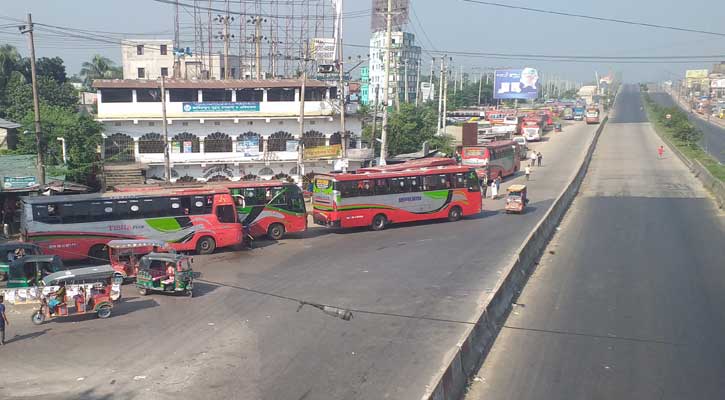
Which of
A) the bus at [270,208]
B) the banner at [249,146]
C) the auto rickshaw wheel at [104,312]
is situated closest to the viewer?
the auto rickshaw wheel at [104,312]

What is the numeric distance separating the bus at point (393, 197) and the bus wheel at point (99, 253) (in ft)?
27.7

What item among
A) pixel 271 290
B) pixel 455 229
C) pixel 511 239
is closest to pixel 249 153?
pixel 455 229

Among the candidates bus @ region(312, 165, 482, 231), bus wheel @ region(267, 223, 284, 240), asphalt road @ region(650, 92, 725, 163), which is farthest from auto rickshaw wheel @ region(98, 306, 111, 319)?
asphalt road @ region(650, 92, 725, 163)

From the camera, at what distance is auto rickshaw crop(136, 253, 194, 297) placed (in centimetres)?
1571

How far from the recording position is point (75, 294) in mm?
13734

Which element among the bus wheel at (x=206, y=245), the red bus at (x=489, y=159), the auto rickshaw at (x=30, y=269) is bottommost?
the bus wheel at (x=206, y=245)

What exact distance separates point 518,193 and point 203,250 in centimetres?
1462

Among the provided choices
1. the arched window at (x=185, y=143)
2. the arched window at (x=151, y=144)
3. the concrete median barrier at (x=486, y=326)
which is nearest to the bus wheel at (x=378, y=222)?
the concrete median barrier at (x=486, y=326)

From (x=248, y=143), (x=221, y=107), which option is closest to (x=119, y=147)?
(x=221, y=107)

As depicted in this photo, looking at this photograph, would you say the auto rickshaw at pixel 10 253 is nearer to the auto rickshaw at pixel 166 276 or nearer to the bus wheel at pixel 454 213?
the auto rickshaw at pixel 166 276

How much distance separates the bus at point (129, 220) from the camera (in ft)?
62.5

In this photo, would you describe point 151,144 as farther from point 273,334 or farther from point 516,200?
point 273,334

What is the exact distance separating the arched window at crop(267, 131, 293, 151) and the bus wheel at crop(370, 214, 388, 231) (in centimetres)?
1442

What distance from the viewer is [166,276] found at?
51.6 feet
